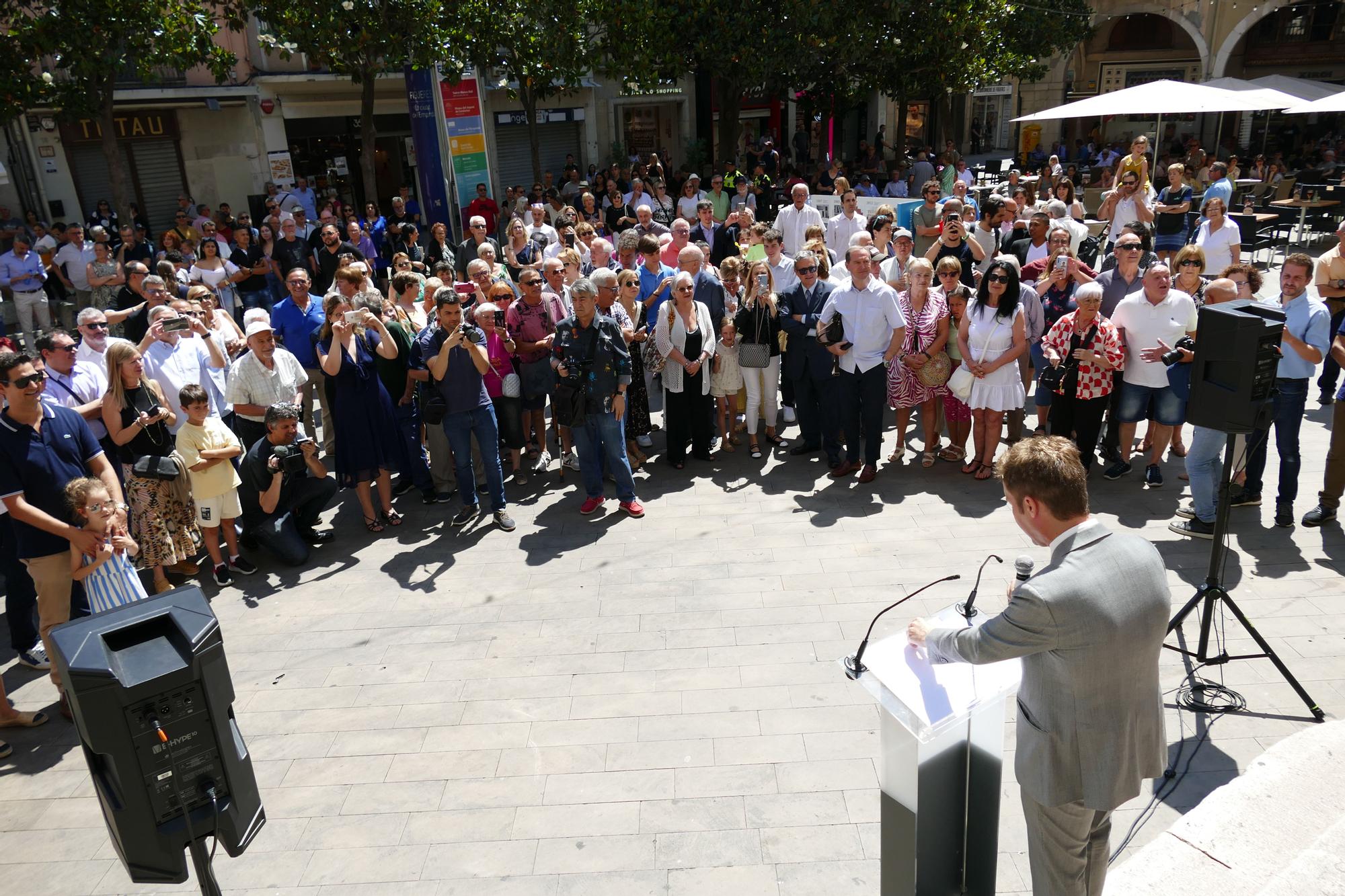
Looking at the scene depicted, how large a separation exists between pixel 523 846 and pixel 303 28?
14.6 m

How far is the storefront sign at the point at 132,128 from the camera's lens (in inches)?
720

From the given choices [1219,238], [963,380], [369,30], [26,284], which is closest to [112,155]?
[26,284]

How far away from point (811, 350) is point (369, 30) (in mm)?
10728

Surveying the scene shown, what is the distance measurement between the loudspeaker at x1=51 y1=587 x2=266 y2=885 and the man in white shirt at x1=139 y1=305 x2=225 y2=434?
13.8ft

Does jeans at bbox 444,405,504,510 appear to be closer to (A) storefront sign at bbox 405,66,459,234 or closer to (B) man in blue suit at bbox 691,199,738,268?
(B) man in blue suit at bbox 691,199,738,268

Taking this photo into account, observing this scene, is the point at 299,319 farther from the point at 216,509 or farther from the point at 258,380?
the point at 216,509

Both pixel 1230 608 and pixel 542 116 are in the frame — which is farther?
pixel 542 116

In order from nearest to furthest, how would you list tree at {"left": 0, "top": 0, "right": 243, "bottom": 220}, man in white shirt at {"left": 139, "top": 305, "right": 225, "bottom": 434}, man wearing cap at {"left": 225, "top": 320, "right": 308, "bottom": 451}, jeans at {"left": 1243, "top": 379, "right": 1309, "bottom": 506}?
jeans at {"left": 1243, "top": 379, "right": 1309, "bottom": 506} → man in white shirt at {"left": 139, "top": 305, "right": 225, "bottom": 434} → man wearing cap at {"left": 225, "top": 320, "right": 308, "bottom": 451} → tree at {"left": 0, "top": 0, "right": 243, "bottom": 220}

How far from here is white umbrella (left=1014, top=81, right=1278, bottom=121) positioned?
46.1 feet

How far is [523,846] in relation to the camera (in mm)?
4004

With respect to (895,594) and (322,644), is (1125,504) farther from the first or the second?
(322,644)

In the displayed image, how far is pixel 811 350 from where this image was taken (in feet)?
26.1

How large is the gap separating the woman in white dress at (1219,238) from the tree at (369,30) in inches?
424

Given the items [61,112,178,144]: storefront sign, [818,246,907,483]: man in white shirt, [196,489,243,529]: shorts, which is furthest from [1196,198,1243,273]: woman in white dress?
[61,112,178,144]: storefront sign
